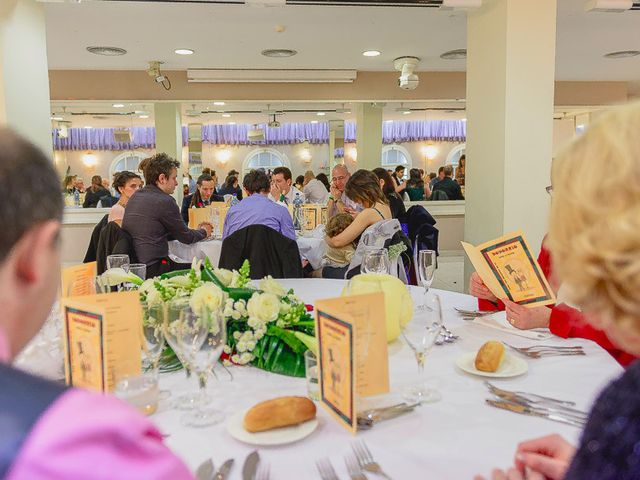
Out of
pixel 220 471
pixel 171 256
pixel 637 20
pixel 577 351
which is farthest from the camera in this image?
pixel 637 20

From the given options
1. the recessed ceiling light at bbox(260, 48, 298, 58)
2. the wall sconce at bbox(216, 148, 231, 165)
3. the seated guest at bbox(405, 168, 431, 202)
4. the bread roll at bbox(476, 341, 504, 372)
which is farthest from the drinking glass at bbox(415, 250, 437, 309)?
the wall sconce at bbox(216, 148, 231, 165)

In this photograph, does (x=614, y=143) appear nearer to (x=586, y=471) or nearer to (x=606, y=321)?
(x=606, y=321)

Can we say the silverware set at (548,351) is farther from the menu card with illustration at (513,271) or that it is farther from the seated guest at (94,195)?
the seated guest at (94,195)

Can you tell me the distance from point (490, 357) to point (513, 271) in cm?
46

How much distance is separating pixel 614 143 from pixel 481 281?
1432 millimetres

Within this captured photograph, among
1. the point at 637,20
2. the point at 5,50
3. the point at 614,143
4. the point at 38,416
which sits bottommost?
the point at 38,416

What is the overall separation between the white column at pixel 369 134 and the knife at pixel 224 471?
8.61 metres

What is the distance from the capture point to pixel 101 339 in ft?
3.85

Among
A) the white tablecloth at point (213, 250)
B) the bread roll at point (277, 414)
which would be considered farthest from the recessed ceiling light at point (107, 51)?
the bread roll at point (277, 414)

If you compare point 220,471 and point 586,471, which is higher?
point 586,471

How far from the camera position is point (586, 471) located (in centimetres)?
69

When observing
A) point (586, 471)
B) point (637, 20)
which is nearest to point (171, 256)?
point (586, 471)

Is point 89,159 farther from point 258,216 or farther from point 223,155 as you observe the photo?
point 258,216

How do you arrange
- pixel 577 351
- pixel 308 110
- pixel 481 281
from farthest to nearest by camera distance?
1. pixel 308 110
2. pixel 481 281
3. pixel 577 351
